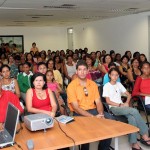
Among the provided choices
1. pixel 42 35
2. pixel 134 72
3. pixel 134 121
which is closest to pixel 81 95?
pixel 134 121

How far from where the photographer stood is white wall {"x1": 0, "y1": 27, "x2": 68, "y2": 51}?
49.9 feet

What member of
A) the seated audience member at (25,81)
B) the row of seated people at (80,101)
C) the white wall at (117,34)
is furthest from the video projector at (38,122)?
the white wall at (117,34)

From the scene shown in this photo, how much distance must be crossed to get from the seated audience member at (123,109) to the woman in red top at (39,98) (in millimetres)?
912

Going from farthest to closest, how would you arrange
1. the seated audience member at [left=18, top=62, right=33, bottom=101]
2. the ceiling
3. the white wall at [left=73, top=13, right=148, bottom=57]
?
the white wall at [left=73, top=13, right=148, bottom=57], the ceiling, the seated audience member at [left=18, top=62, right=33, bottom=101]

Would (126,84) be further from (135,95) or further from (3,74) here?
(3,74)

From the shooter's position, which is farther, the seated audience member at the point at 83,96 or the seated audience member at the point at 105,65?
the seated audience member at the point at 105,65

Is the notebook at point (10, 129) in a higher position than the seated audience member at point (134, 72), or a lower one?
lower

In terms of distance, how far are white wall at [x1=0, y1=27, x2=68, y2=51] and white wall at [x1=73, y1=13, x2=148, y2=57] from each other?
6.16ft

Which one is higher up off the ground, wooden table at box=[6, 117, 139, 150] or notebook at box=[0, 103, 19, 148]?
notebook at box=[0, 103, 19, 148]

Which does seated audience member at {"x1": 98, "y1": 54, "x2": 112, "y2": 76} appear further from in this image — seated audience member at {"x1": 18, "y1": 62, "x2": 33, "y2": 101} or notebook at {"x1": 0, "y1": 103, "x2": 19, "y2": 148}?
notebook at {"x1": 0, "y1": 103, "x2": 19, "y2": 148}

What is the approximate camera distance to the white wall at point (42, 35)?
599 inches

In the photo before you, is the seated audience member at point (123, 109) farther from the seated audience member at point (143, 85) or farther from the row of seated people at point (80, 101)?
A: the seated audience member at point (143, 85)

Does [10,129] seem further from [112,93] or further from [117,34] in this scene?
[117,34]

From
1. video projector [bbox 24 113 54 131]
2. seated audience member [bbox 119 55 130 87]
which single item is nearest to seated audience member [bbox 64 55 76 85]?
Result: seated audience member [bbox 119 55 130 87]
